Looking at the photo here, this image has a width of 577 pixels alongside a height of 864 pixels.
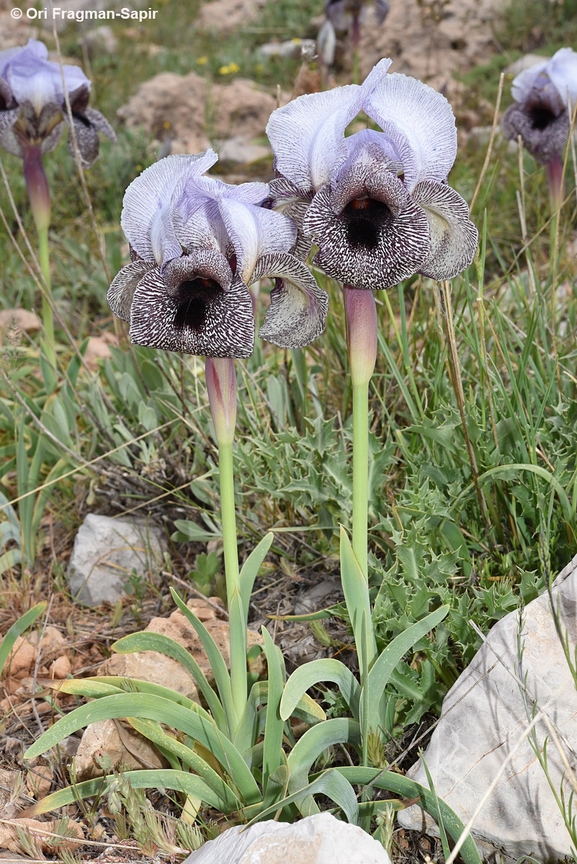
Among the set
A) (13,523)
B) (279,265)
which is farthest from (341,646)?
(13,523)

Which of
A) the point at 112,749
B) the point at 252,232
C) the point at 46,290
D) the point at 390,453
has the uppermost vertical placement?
→ the point at 252,232

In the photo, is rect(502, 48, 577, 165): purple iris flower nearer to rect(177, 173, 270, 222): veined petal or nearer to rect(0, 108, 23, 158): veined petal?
rect(0, 108, 23, 158): veined petal

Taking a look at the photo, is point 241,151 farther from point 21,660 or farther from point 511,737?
point 511,737

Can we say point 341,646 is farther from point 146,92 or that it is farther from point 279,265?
point 146,92

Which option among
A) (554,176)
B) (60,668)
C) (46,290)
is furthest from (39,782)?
(554,176)

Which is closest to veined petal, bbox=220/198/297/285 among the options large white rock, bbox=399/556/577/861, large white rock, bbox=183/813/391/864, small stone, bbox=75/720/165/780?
large white rock, bbox=399/556/577/861

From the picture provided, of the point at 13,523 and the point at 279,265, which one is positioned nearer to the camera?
the point at 279,265

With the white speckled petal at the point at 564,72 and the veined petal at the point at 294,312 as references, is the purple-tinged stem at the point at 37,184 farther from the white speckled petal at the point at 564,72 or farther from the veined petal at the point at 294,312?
the white speckled petal at the point at 564,72
